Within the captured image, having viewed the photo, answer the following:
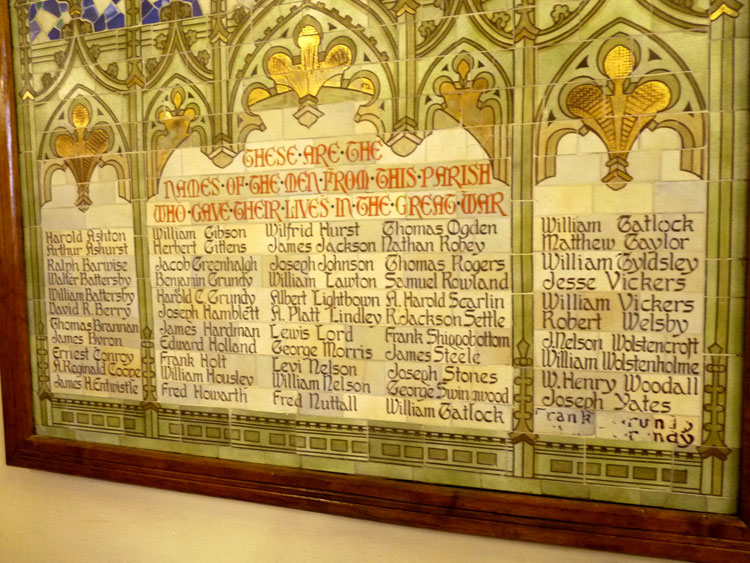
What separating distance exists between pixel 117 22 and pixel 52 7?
0.25m

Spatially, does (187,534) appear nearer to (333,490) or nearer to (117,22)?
(333,490)

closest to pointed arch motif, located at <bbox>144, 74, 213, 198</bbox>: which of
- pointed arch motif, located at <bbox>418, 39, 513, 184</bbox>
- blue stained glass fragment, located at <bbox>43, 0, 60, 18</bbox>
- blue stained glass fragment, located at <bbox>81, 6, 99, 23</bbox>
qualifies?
blue stained glass fragment, located at <bbox>81, 6, 99, 23</bbox>

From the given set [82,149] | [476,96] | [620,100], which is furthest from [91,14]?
[620,100]

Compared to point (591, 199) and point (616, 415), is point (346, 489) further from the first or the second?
point (591, 199)

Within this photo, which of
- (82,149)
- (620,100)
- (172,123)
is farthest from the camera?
(82,149)

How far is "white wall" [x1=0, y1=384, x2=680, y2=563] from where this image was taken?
4.59 ft

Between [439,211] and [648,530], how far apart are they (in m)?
0.89

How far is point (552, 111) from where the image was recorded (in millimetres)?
1281

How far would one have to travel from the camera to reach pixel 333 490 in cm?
145

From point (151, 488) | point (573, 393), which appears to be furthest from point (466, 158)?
point (151, 488)

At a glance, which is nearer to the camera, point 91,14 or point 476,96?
point 476,96

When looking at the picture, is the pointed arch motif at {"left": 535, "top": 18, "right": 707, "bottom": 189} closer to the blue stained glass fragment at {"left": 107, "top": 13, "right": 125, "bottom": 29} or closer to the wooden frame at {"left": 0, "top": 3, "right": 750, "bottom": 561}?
the wooden frame at {"left": 0, "top": 3, "right": 750, "bottom": 561}

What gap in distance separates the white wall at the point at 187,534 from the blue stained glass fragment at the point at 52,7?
1463 millimetres

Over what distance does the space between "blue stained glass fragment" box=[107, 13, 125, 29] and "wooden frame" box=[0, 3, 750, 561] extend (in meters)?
0.39
